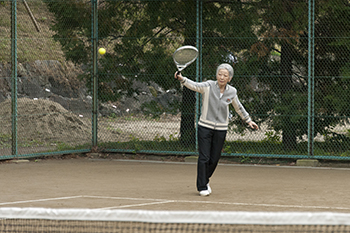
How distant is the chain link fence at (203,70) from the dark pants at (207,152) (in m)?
3.49

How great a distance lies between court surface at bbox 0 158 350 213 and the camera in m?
6.27

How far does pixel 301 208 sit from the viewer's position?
19.7ft

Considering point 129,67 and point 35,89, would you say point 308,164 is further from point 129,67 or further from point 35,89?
point 35,89

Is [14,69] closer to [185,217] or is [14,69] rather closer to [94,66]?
[94,66]

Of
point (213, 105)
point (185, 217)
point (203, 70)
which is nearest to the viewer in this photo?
point (185, 217)

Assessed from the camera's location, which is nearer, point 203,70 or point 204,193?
point 204,193

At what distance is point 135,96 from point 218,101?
15.2ft

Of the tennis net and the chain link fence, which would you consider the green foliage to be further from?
the tennis net

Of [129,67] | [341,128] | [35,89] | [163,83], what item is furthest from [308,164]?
[35,89]

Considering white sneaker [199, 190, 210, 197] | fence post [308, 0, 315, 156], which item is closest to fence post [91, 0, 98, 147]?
fence post [308, 0, 315, 156]

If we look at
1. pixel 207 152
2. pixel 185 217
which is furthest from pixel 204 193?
pixel 185 217

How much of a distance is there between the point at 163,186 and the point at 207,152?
112 centimetres

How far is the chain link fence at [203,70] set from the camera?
10203mm

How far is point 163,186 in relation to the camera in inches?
307
